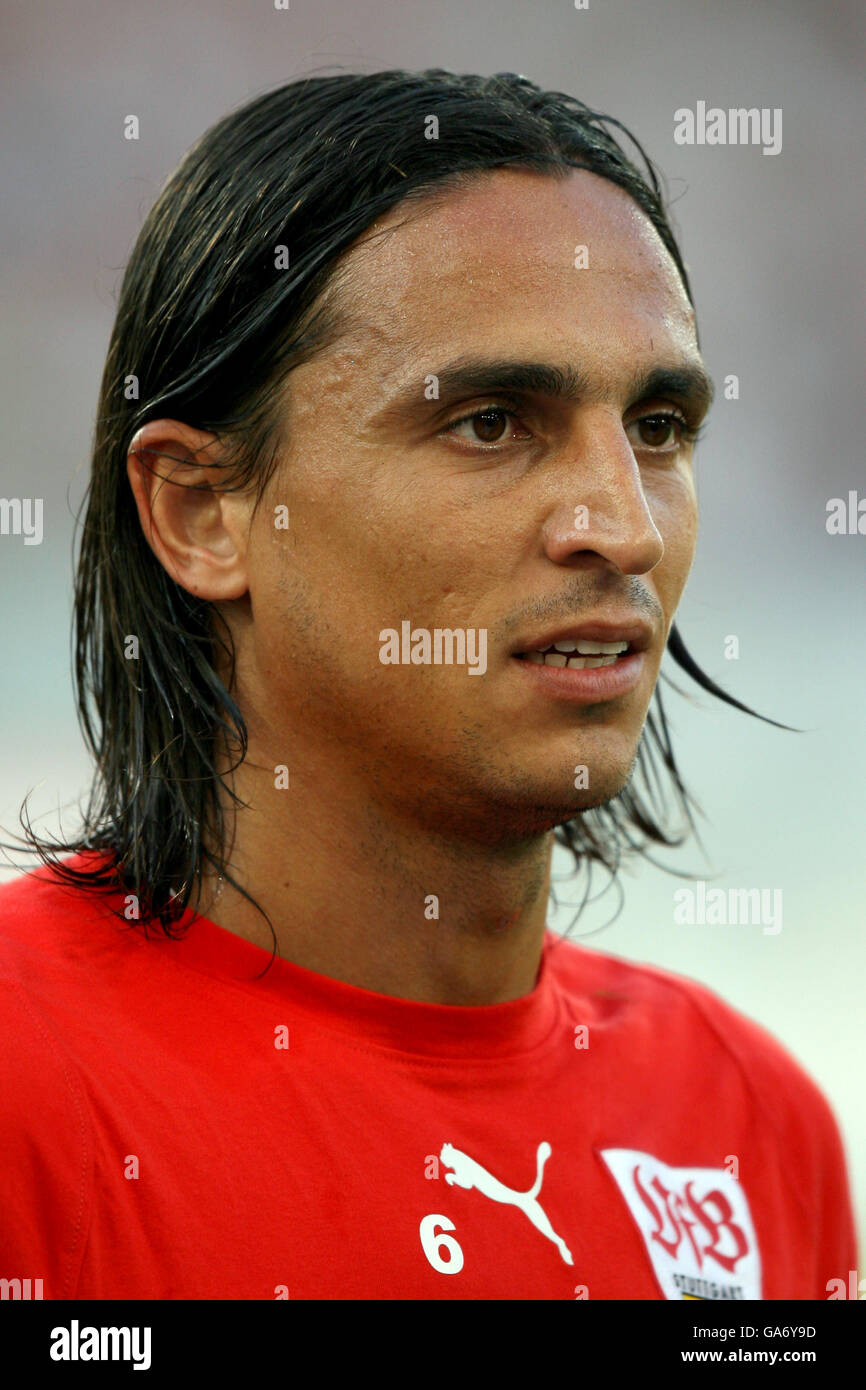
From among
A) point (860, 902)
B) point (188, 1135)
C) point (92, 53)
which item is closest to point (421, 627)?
point (188, 1135)

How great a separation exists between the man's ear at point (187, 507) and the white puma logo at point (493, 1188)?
78 centimetres

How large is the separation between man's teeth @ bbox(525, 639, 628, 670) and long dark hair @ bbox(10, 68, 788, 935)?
0.43m

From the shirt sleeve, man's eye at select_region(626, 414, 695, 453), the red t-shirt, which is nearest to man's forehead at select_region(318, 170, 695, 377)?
man's eye at select_region(626, 414, 695, 453)

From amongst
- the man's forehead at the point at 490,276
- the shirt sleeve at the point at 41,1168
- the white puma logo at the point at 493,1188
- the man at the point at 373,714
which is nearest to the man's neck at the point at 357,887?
the man at the point at 373,714

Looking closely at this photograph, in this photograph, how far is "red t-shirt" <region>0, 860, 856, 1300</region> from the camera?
1.50 meters

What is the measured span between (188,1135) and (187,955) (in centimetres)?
25

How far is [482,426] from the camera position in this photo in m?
1.74

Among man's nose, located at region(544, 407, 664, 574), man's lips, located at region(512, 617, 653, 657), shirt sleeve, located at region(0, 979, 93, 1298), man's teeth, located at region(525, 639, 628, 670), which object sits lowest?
shirt sleeve, located at region(0, 979, 93, 1298)

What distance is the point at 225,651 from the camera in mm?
1927

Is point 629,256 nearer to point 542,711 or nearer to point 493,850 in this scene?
point 542,711

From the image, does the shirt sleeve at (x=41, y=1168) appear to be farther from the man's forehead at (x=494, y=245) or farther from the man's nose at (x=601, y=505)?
the man's forehead at (x=494, y=245)

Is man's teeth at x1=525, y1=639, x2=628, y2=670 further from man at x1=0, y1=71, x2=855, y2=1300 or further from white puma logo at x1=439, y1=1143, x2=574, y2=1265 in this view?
white puma logo at x1=439, y1=1143, x2=574, y2=1265

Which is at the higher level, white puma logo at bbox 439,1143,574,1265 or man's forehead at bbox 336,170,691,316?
man's forehead at bbox 336,170,691,316

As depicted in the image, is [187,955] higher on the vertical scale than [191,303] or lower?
lower
